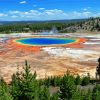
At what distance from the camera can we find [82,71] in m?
71.8

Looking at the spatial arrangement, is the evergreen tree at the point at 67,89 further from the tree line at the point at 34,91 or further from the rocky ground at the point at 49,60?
the rocky ground at the point at 49,60

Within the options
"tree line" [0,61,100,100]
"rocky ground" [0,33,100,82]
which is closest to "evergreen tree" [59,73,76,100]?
"tree line" [0,61,100,100]

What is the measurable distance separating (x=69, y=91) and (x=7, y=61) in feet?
173

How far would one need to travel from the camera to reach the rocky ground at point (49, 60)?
72.1 metres

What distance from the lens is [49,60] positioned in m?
86.3

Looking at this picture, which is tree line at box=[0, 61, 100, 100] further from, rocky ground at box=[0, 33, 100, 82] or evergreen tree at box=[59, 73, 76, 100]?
rocky ground at box=[0, 33, 100, 82]

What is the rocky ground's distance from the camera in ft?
237

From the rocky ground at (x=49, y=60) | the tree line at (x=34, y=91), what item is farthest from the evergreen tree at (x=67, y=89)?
the rocky ground at (x=49, y=60)

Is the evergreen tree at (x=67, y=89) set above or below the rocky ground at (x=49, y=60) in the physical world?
above

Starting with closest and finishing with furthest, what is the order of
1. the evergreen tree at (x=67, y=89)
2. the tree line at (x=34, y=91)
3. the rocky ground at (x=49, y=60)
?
the tree line at (x=34, y=91)
the evergreen tree at (x=67, y=89)
the rocky ground at (x=49, y=60)

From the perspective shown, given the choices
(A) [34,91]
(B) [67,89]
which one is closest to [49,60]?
(B) [67,89]

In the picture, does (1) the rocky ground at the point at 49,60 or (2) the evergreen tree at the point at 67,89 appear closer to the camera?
(2) the evergreen tree at the point at 67,89

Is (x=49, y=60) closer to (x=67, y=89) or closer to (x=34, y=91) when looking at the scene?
(x=67, y=89)

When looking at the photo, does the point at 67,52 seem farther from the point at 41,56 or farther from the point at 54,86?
the point at 54,86
